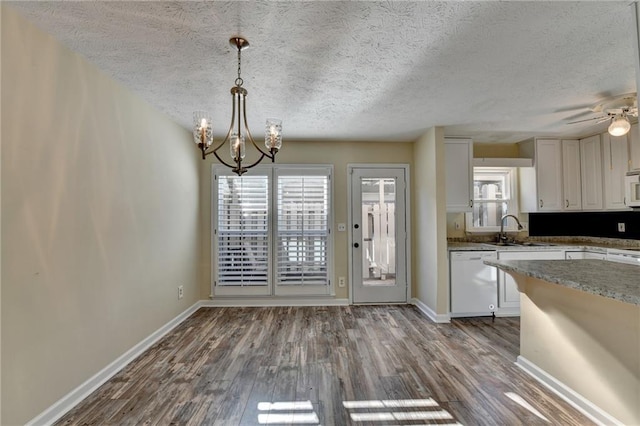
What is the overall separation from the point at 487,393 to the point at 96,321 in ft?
9.79

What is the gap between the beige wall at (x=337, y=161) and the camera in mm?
4176

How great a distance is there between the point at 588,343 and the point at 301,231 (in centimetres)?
311

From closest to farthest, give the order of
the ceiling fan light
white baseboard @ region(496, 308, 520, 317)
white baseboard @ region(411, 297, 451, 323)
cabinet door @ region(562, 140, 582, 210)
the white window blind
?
the ceiling fan light → white baseboard @ region(411, 297, 451, 323) → white baseboard @ region(496, 308, 520, 317) → cabinet door @ region(562, 140, 582, 210) → the white window blind

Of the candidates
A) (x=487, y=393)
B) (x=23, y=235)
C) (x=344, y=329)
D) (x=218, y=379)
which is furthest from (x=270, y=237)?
(x=487, y=393)

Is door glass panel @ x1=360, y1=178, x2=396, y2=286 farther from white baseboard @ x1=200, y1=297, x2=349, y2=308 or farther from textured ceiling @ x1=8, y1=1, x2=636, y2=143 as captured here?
textured ceiling @ x1=8, y1=1, x2=636, y2=143

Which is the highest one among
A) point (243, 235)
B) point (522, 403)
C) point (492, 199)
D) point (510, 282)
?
point (492, 199)

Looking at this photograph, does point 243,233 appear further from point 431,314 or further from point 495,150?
point 495,150

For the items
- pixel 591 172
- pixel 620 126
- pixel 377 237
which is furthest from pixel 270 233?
pixel 591 172

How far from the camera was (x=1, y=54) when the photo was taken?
155cm

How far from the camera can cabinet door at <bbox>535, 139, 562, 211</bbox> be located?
13.2 feet

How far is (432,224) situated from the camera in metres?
3.66

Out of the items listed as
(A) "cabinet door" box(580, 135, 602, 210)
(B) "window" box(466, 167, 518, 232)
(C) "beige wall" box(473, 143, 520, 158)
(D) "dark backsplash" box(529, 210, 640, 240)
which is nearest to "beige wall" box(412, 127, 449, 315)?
(B) "window" box(466, 167, 518, 232)

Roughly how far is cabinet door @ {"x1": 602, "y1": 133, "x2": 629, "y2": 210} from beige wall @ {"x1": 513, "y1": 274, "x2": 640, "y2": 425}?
2.52 meters

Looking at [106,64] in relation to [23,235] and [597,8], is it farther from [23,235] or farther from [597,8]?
[597,8]
